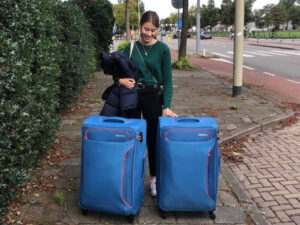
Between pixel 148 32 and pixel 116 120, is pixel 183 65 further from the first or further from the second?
pixel 116 120

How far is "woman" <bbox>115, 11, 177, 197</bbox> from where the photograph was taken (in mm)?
3149

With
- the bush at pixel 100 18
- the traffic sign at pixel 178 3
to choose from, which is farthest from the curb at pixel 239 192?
the traffic sign at pixel 178 3

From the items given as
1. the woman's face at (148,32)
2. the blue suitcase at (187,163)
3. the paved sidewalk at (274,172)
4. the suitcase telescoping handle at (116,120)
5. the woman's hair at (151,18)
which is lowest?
the paved sidewalk at (274,172)

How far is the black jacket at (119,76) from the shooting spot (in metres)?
3.17

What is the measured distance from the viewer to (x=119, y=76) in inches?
130

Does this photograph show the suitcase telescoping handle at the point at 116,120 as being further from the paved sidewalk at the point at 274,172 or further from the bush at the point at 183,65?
the bush at the point at 183,65

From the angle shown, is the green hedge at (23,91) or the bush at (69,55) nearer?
the green hedge at (23,91)

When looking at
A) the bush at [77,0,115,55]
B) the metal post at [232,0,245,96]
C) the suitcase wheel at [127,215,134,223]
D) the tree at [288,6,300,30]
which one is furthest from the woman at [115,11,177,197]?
the tree at [288,6,300,30]

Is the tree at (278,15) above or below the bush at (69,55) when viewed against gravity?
above

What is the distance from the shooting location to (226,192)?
369cm

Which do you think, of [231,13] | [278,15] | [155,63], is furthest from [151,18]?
[278,15]

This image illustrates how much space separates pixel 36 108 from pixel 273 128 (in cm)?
436

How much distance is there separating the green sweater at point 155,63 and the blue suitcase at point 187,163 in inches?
17.2

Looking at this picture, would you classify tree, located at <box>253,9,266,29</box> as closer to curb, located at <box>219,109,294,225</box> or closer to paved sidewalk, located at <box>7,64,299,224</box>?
paved sidewalk, located at <box>7,64,299,224</box>
